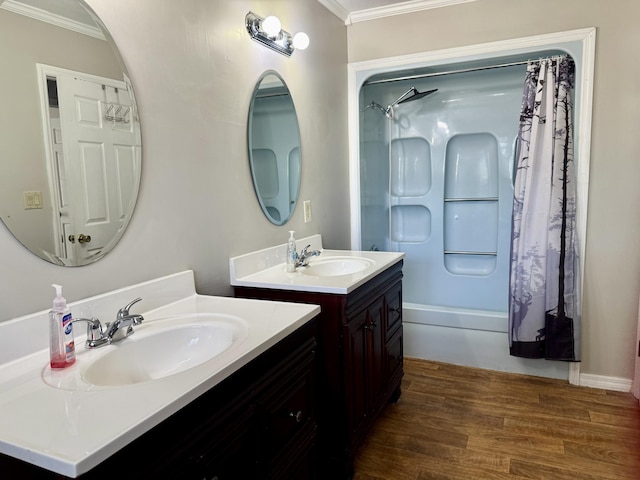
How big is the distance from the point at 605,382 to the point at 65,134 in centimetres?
302

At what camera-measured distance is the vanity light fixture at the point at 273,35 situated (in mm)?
1939

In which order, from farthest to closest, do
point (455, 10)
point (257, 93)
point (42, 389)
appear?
point (455, 10) → point (257, 93) → point (42, 389)

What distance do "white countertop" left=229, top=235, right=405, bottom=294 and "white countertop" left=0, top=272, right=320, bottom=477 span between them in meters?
0.39

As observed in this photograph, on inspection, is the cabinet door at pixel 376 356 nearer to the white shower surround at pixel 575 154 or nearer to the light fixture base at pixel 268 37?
the white shower surround at pixel 575 154

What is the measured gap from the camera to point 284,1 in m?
2.24

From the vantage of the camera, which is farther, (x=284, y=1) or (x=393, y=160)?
(x=393, y=160)

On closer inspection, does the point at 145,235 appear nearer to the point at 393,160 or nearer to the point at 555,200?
the point at 555,200

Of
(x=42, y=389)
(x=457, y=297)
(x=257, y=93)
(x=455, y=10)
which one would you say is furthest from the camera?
(x=457, y=297)

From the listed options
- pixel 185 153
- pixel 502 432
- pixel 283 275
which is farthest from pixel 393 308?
pixel 185 153

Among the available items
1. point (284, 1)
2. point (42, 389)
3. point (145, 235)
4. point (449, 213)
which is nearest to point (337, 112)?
point (284, 1)

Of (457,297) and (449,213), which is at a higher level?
(449,213)

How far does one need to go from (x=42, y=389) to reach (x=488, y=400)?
7.58 ft

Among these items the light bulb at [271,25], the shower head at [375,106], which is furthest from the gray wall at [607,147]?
the light bulb at [271,25]

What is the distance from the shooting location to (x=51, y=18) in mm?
1161
